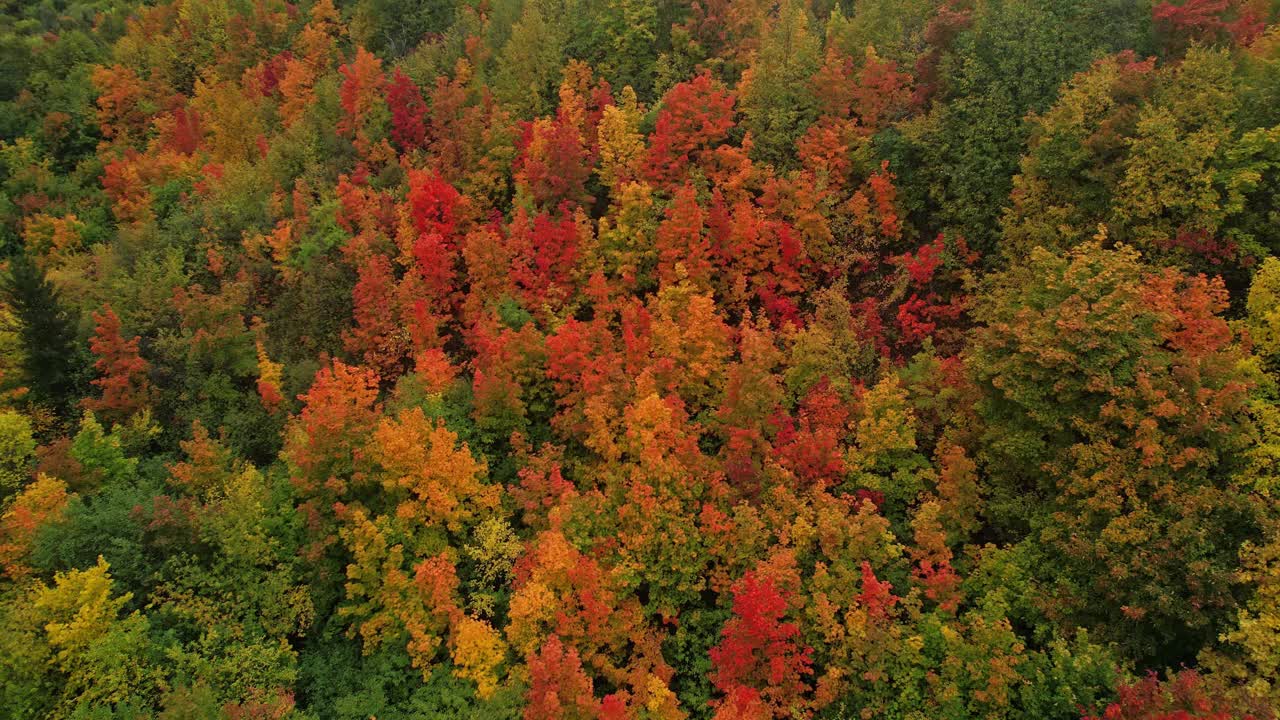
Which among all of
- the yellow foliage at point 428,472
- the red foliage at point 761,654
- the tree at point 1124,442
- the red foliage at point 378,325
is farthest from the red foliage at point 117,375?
the tree at point 1124,442

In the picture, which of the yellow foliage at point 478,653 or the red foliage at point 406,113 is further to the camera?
the red foliage at point 406,113

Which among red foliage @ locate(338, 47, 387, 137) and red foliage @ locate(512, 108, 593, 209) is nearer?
red foliage @ locate(512, 108, 593, 209)

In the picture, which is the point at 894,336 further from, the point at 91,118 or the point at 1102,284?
the point at 91,118

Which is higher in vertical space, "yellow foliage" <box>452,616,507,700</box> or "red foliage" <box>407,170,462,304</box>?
"red foliage" <box>407,170,462,304</box>

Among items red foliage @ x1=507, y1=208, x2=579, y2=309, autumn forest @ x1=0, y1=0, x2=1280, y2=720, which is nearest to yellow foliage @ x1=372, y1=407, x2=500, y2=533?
autumn forest @ x1=0, y1=0, x2=1280, y2=720

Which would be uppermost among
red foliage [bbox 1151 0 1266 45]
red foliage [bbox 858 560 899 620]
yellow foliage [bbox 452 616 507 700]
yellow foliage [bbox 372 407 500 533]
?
red foliage [bbox 1151 0 1266 45]

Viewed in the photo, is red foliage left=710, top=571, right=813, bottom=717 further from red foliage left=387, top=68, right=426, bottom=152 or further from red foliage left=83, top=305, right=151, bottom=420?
red foliage left=387, top=68, right=426, bottom=152

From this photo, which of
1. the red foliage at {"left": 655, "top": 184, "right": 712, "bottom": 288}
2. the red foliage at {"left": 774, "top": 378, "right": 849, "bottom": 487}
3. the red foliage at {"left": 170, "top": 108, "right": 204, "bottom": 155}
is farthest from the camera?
the red foliage at {"left": 170, "top": 108, "right": 204, "bottom": 155}

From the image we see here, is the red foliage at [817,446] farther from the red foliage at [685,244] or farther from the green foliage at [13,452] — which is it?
the green foliage at [13,452]

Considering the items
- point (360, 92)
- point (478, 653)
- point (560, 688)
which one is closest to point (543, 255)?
point (478, 653)
